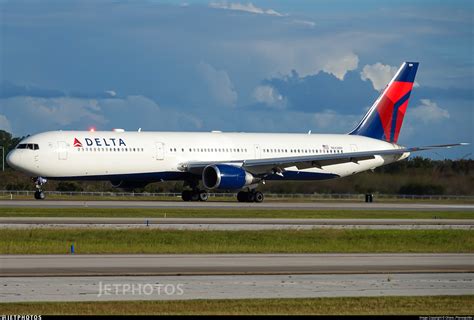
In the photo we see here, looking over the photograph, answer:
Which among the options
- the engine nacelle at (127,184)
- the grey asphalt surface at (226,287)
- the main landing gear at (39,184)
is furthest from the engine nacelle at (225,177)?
the grey asphalt surface at (226,287)

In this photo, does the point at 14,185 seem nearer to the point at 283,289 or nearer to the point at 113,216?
the point at 113,216

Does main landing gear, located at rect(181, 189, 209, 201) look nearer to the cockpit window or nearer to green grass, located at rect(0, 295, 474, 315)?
the cockpit window

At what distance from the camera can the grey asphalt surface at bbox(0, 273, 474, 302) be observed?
1938 cm

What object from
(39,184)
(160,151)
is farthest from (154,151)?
(39,184)

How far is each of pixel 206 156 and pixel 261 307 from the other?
5011cm

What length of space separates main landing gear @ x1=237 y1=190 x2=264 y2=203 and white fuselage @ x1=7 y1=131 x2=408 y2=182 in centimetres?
285

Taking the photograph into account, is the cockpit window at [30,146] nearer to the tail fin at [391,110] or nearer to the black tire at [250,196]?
the black tire at [250,196]

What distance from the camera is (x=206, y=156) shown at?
6812 centimetres

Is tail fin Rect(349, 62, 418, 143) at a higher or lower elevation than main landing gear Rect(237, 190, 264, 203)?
higher

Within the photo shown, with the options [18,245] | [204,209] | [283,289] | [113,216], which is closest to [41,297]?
[283,289]

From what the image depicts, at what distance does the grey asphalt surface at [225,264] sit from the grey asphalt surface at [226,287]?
1.05 m

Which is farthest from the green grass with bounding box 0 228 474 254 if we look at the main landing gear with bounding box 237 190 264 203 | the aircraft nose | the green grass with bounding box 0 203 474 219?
the main landing gear with bounding box 237 190 264 203

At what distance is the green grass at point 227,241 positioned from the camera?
30109 mm

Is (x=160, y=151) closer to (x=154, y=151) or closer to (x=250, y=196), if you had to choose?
(x=154, y=151)
